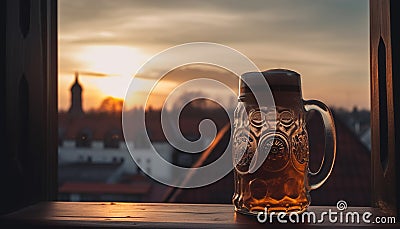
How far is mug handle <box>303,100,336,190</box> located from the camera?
750 millimetres

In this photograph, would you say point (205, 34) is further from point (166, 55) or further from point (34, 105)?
point (34, 105)

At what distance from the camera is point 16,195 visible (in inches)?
30.3

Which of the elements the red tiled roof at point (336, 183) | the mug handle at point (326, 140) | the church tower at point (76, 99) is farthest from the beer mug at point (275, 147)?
the church tower at point (76, 99)

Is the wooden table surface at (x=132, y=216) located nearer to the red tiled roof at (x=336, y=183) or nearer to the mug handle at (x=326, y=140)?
the mug handle at (x=326, y=140)

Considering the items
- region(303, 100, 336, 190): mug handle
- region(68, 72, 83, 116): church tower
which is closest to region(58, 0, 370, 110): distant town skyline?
region(68, 72, 83, 116): church tower

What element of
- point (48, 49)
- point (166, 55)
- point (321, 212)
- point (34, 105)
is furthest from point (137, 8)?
point (321, 212)

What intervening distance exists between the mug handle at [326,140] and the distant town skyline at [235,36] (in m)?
0.25

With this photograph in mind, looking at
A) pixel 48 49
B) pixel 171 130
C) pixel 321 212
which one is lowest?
pixel 321 212

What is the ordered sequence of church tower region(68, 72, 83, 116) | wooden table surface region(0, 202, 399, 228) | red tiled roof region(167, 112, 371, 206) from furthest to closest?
church tower region(68, 72, 83, 116)
red tiled roof region(167, 112, 371, 206)
wooden table surface region(0, 202, 399, 228)

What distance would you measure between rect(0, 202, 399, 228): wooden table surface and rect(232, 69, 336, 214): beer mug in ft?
0.11

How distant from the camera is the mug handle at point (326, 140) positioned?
75 cm

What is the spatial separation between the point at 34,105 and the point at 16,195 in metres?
0.14

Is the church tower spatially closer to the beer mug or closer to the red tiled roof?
the red tiled roof

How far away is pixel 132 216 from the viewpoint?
28.7 inches
